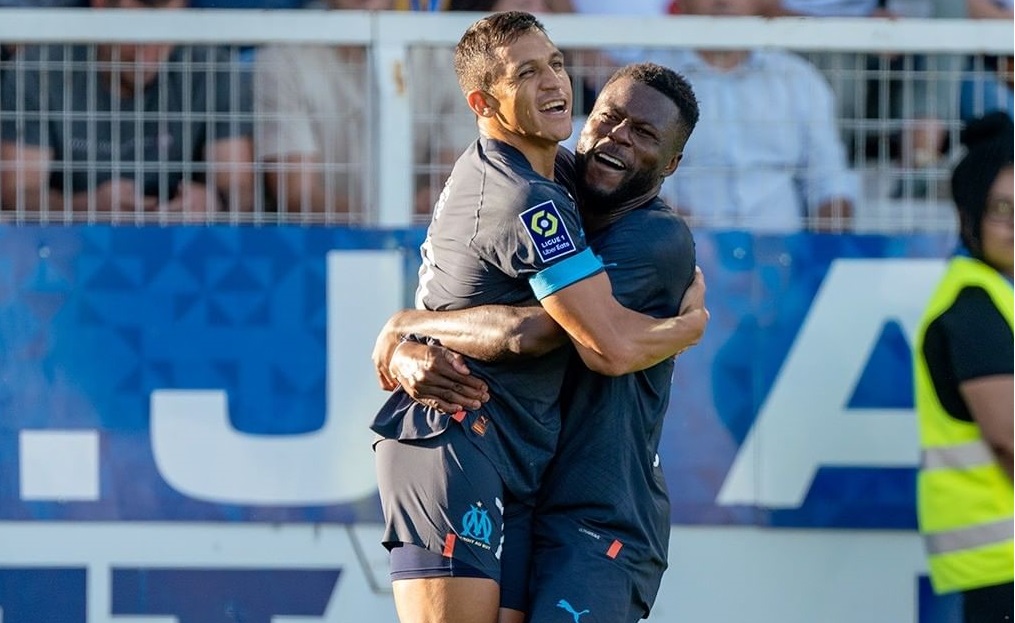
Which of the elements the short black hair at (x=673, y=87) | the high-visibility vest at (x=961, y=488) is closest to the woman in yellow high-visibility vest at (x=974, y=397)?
the high-visibility vest at (x=961, y=488)

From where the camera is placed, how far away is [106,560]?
528 centimetres

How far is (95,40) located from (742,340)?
7.73ft

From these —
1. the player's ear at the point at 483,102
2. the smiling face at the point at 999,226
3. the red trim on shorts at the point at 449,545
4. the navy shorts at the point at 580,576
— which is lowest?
the navy shorts at the point at 580,576

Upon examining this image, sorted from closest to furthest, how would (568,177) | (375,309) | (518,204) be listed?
(518,204)
(568,177)
(375,309)

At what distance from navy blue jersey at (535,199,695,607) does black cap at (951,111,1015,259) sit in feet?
4.55

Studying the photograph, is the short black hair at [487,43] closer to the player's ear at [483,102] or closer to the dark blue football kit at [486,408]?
the player's ear at [483,102]

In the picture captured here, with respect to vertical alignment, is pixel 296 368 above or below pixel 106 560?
above

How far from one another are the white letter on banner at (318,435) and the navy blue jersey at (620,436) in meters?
1.52

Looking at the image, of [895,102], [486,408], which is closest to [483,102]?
[486,408]

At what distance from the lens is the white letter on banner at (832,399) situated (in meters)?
5.31

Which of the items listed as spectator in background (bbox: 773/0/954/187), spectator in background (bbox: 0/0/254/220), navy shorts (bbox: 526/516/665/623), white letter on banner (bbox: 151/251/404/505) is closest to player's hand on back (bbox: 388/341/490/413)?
navy shorts (bbox: 526/516/665/623)

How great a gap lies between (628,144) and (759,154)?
5.53ft

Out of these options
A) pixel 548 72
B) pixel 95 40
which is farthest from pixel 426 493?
pixel 95 40

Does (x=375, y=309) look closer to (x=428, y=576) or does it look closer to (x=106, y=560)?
(x=106, y=560)
